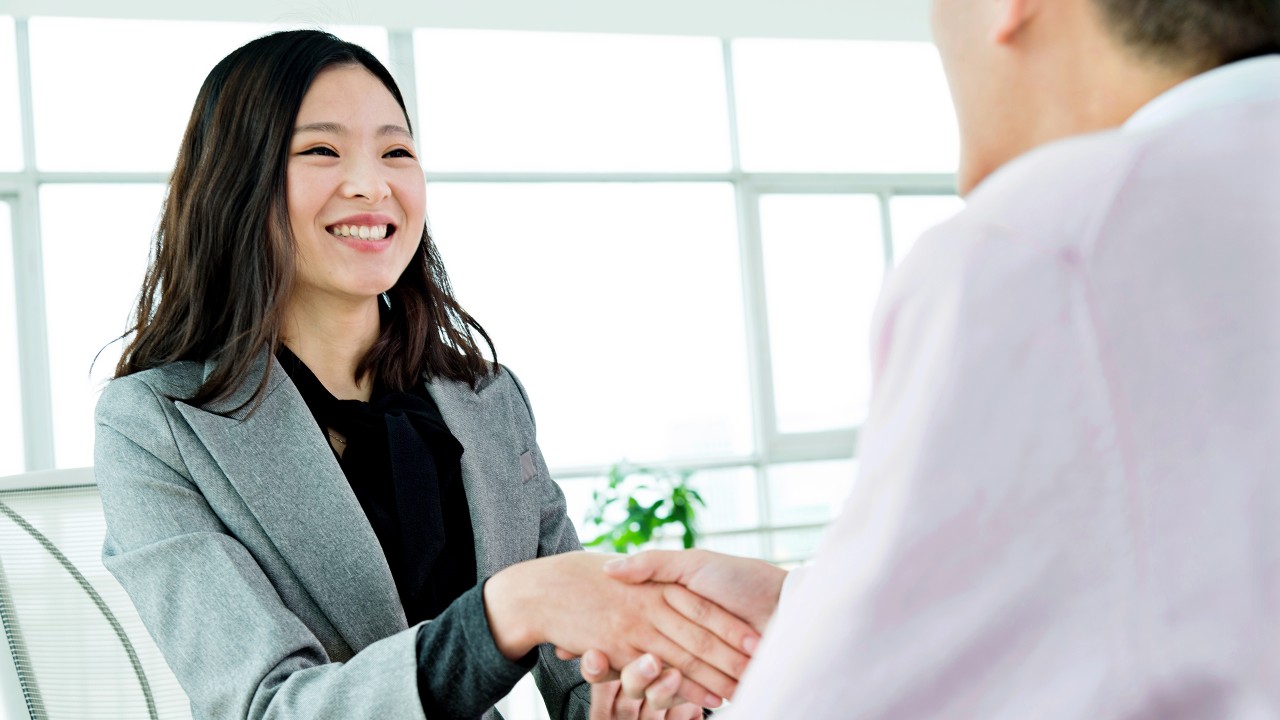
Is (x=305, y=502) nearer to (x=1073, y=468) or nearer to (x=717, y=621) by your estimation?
(x=717, y=621)

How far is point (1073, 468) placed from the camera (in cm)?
50

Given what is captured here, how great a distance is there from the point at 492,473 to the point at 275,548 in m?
0.34

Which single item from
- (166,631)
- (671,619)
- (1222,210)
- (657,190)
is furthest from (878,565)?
(657,190)

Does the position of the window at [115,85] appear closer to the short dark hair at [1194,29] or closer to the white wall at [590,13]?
the white wall at [590,13]

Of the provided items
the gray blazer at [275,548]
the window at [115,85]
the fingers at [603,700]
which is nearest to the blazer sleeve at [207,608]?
the gray blazer at [275,548]

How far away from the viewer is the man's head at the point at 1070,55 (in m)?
0.67

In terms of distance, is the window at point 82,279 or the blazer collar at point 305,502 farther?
the window at point 82,279

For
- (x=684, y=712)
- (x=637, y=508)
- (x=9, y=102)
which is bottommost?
(x=637, y=508)

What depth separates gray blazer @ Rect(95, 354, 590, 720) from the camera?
1.15 meters

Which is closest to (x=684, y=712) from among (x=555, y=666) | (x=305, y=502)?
(x=555, y=666)

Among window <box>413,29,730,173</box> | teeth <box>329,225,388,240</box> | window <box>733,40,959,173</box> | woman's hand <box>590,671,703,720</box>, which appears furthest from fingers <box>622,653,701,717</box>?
window <box>733,40,959,173</box>

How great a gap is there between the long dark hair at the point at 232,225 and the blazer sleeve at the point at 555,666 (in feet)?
1.54

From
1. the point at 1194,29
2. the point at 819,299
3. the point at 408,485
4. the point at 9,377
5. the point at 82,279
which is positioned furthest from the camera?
the point at 819,299

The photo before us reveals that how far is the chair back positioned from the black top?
1.06 feet
